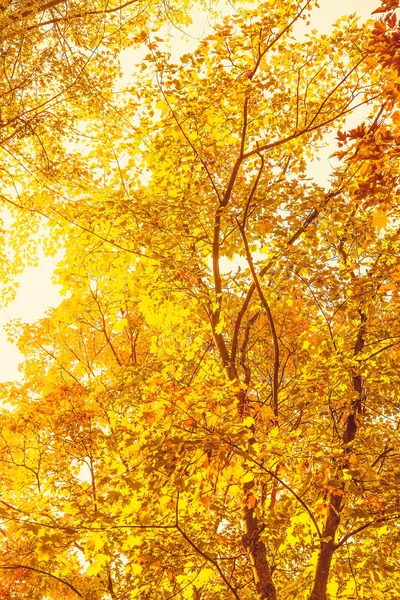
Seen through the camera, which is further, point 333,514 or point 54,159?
point 54,159

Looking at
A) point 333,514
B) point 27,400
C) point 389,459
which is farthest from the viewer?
point 27,400

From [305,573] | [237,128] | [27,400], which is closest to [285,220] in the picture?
[237,128]

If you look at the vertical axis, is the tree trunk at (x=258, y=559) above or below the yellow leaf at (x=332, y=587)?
above

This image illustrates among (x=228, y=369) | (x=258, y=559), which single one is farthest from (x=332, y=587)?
(x=228, y=369)

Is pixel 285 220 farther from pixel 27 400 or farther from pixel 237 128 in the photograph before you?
pixel 27 400

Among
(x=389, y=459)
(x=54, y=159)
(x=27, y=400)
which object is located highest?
(x=54, y=159)

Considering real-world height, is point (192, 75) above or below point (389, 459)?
above

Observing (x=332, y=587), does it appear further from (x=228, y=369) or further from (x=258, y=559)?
(x=228, y=369)

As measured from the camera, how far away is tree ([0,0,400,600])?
5129 mm

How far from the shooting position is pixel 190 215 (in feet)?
22.6

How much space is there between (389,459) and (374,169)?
434cm

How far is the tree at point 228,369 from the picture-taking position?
513 cm

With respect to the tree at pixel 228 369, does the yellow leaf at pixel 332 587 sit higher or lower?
lower

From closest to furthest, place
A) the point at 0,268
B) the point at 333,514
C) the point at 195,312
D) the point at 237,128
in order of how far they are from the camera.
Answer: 1. the point at 333,514
2. the point at 237,128
3. the point at 195,312
4. the point at 0,268
